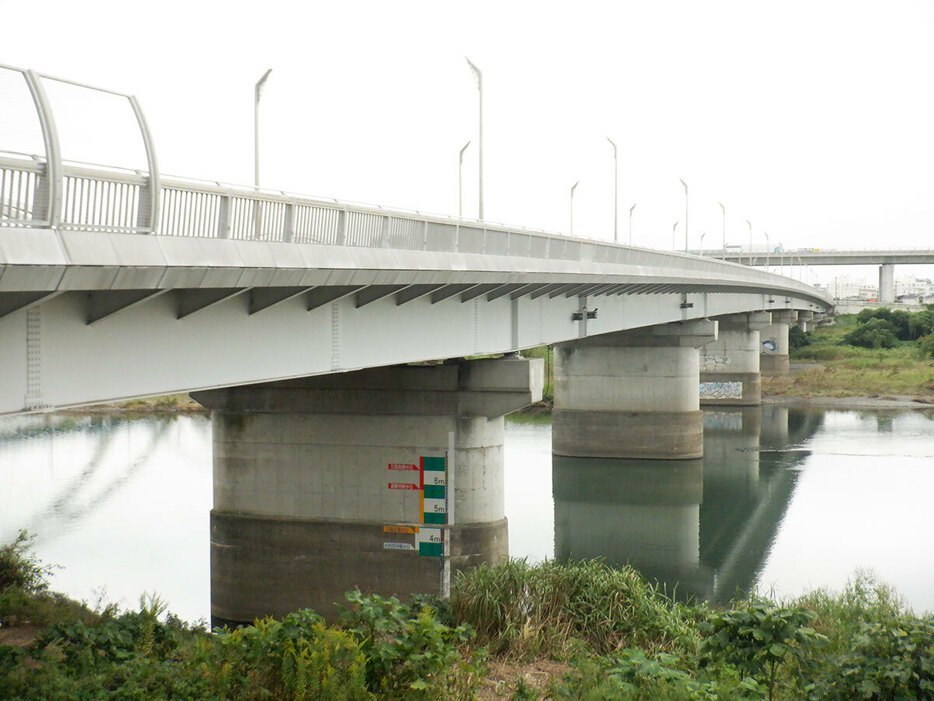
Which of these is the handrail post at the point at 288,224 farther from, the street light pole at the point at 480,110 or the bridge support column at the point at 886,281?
the bridge support column at the point at 886,281

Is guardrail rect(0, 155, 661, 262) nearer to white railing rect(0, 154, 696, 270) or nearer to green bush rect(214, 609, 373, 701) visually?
white railing rect(0, 154, 696, 270)

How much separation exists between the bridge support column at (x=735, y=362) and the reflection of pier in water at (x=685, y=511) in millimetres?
14797

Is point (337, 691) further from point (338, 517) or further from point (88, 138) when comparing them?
point (338, 517)

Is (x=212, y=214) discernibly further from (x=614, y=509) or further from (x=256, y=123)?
(x=614, y=509)

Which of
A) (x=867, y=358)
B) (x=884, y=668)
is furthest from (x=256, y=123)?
(x=867, y=358)

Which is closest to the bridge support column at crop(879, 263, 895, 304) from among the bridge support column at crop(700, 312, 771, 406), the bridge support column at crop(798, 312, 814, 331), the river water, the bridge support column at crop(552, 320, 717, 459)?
the bridge support column at crop(798, 312, 814, 331)

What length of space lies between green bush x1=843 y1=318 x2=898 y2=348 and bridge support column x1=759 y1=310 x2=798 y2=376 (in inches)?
476

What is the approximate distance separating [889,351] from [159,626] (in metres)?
81.7

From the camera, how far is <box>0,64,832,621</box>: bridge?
8953 mm

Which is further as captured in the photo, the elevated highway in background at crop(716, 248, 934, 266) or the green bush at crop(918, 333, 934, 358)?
the elevated highway in background at crop(716, 248, 934, 266)

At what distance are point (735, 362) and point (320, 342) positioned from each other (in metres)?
52.7

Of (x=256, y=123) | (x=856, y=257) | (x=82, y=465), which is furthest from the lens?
(x=856, y=257)

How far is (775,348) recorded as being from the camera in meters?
79.1

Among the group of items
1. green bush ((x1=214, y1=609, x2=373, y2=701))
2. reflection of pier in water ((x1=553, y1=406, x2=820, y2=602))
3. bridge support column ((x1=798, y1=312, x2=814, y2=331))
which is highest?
bridge support column ((x1=798, y1=312, x2=814, y2=331))
